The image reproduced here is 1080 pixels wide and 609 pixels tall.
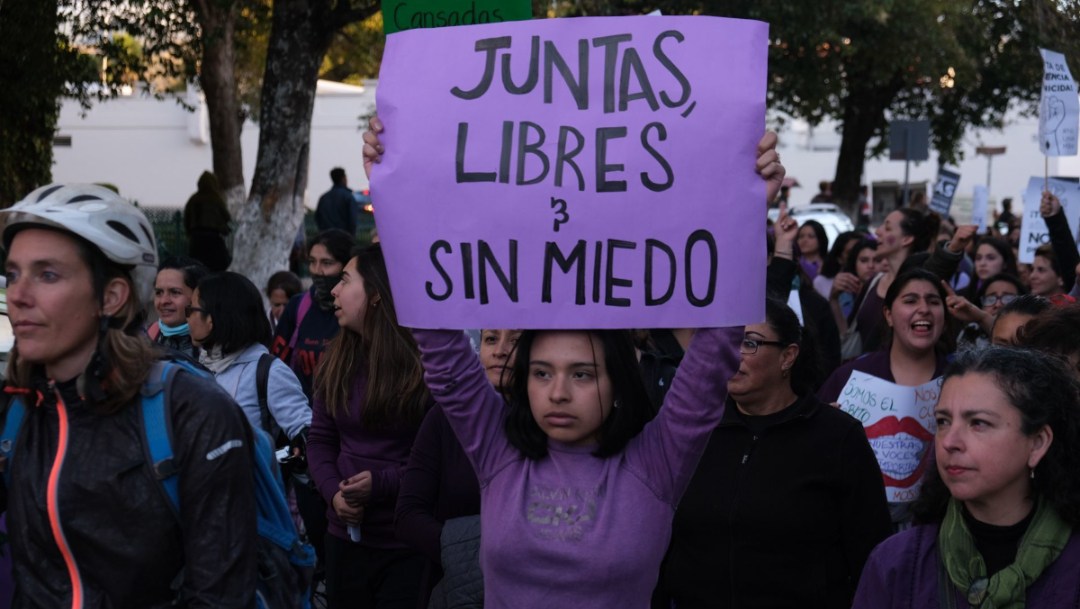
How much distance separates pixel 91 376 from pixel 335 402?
93.9 inches

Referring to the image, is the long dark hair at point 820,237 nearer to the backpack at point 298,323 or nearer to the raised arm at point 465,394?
the backpack at point 298,323

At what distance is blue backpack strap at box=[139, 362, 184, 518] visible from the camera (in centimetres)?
285

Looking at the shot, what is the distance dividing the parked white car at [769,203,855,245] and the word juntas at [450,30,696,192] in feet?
72.4

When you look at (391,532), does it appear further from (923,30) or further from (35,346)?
(923,30)

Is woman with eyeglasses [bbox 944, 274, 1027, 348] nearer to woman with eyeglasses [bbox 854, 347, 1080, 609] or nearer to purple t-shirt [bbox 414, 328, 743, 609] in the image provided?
woman with eyeglasses [bbox 854, 347, 1080, 609]

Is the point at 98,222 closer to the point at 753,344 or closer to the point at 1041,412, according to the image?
the point at 1041,412

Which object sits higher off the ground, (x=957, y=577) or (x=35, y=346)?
(x=35, y=346)

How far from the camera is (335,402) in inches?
207

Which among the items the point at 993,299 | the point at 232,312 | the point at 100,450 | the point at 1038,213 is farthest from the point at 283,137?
the point at 100,450

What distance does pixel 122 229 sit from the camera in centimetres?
308

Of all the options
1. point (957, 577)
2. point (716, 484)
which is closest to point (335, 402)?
point (716, 484)

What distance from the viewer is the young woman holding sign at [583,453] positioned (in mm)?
3162

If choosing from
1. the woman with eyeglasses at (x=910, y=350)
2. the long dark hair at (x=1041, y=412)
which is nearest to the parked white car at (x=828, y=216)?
the woman with eyeglasses at (x=910, y=350)

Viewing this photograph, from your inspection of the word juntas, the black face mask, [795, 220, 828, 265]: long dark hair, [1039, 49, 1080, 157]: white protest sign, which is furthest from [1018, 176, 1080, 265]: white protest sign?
the word juntas
